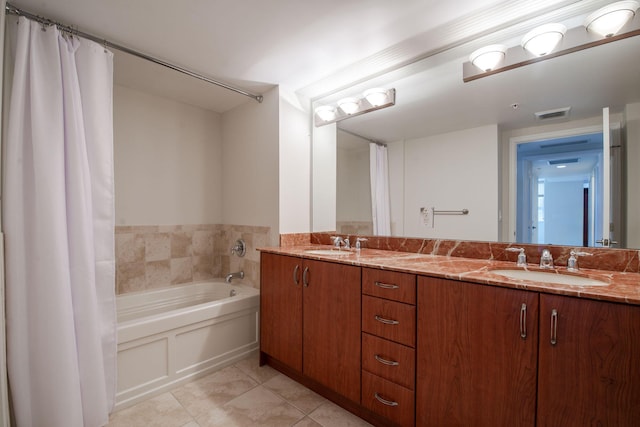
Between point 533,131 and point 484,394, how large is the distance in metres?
1.38

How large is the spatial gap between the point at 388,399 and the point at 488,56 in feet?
6.30

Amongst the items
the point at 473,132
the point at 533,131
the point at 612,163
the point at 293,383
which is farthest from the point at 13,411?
the point at 612,163

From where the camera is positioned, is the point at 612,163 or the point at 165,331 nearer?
the point at 612,163

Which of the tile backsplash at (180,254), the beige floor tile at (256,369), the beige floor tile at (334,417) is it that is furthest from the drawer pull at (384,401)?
the tile backsplash at (180,254)

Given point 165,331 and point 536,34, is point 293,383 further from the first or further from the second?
→ point 536,34

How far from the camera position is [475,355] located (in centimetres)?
117

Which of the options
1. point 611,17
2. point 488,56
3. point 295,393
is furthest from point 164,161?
point 611,17

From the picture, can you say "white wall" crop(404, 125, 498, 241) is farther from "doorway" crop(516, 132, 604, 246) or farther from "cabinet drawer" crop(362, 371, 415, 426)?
"cabinet drawer" crop(362, 371, 415, 426)

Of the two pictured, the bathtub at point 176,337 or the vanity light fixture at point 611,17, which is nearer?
the vanity light fixture at point 611,17

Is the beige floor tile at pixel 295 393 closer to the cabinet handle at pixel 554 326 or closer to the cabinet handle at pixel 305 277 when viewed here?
the cabinet handle at pixel 305 277

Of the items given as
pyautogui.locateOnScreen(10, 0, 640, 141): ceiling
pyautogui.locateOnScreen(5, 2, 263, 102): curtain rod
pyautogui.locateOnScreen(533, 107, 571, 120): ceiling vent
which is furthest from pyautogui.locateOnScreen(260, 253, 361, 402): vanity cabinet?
pyautogui.locateOnScreen(5, 2, 263, 102): curtain rod

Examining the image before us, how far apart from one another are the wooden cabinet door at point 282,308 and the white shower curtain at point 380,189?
731mm

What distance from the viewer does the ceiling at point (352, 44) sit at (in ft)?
4.92

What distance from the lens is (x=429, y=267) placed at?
→ 1414 millimetres
